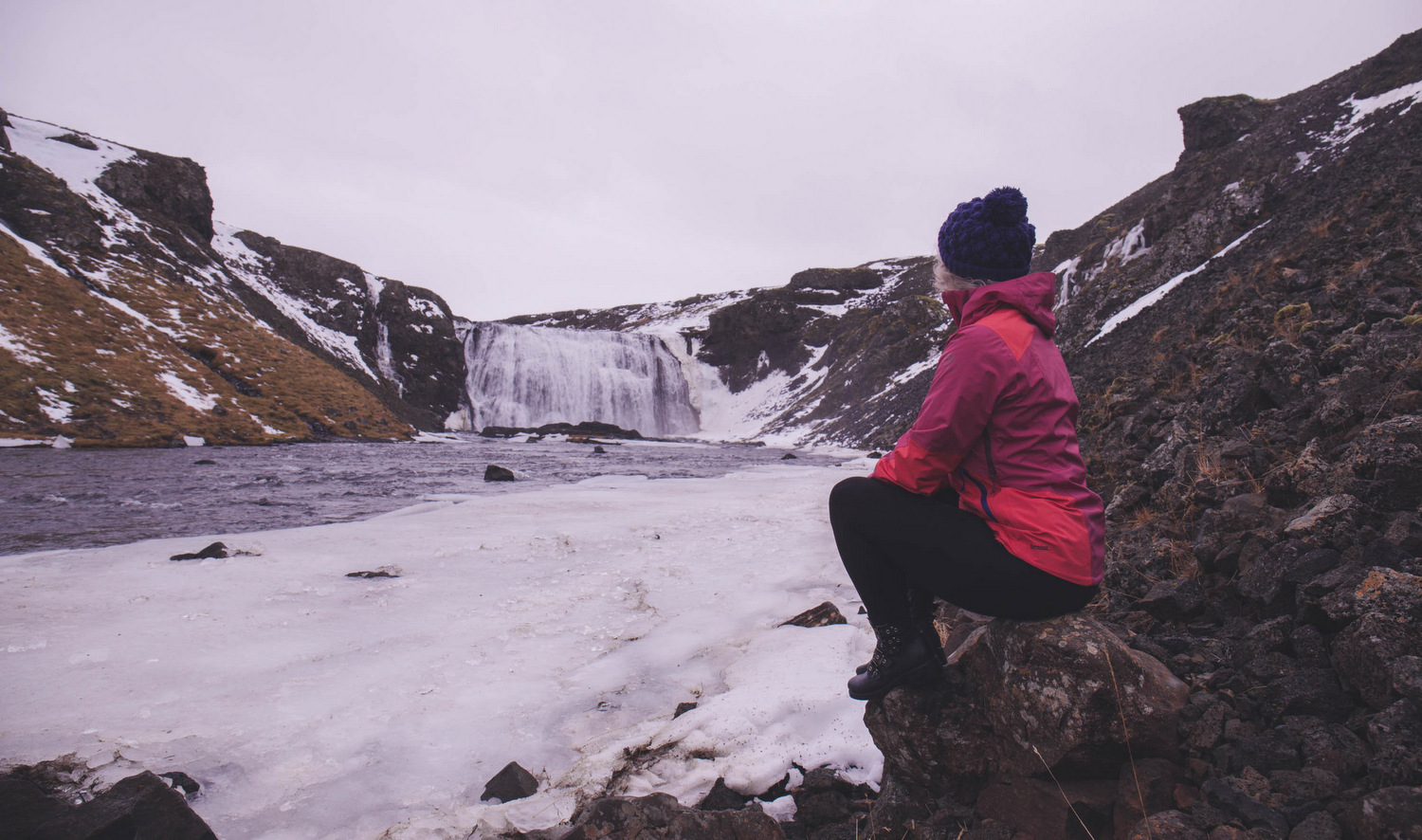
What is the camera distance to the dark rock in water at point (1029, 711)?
6.87 feet

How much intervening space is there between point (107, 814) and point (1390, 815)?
4.00 m

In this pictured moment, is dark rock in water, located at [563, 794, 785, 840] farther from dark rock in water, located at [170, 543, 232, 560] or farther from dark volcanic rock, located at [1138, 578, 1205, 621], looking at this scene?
dark rock in water, located at [170, 543, 232, 560]

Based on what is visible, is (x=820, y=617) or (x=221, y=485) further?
(x=221, y=485)

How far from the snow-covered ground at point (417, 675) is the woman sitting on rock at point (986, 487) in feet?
3.25

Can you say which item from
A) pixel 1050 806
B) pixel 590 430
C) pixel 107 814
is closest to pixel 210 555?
pixel 107 814

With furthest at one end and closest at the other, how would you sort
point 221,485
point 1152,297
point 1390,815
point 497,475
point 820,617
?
point 497,475 < point 1152,297 < point 221,485 < point 820,617 < point 1390,815

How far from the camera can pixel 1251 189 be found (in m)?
15.1

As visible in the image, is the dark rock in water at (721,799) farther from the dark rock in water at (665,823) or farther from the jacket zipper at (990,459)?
the jacket zipper at (990,459)

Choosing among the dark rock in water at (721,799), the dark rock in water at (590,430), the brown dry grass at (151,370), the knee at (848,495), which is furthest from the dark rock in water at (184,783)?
the dark rock in water at (590,430)

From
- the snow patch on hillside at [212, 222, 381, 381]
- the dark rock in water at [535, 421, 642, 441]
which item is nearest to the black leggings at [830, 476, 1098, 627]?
the dark rock in water at [535, 421, 642, 441]

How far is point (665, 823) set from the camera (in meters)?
Result: 2.29

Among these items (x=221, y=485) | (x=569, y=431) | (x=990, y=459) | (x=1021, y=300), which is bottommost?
(x=569, y=431)

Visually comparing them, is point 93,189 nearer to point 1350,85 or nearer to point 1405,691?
point 1405,691

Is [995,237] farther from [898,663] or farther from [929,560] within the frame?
[898,663]
